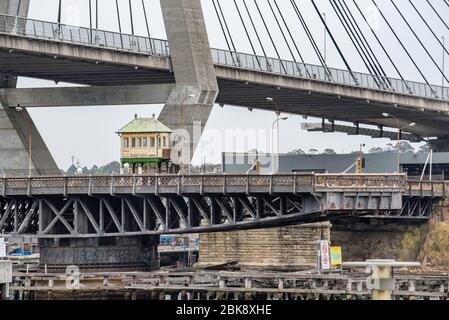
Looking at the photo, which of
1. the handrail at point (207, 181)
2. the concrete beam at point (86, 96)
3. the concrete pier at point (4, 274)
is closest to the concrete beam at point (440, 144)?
the concrete beam at point (86, 96)

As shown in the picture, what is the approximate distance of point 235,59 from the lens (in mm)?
129875

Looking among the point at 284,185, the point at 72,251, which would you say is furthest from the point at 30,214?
the point at 284,185

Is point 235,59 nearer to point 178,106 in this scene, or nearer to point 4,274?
point 178,106

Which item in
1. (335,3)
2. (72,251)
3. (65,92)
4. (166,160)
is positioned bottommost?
(72,251)

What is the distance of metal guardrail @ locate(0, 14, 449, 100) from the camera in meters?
113

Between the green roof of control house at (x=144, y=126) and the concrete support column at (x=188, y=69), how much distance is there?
705cm

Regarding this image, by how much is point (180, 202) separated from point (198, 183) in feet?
12.2

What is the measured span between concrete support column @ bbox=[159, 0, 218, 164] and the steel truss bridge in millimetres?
20502

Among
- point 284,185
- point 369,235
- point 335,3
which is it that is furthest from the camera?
point 335,3

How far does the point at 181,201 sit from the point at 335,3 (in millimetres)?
49975

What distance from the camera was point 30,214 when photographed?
97.5m

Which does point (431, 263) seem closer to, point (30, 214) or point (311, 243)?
point (311, 243)

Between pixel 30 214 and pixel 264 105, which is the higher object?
pixel 264 105

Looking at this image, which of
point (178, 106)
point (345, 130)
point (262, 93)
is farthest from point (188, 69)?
point (345, 130)
